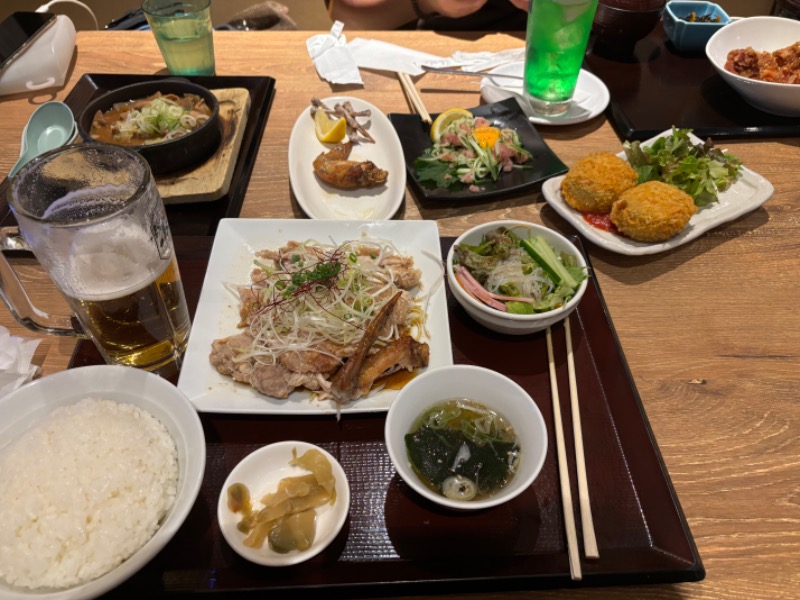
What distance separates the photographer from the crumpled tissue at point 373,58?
2951 mm

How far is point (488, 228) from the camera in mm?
1802

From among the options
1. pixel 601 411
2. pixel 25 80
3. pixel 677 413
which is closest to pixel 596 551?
pixel 601 411

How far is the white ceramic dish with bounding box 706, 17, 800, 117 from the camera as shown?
8.34ft

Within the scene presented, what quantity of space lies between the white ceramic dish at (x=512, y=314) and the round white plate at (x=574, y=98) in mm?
1057

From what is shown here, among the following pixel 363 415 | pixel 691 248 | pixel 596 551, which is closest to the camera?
pixel 596 551

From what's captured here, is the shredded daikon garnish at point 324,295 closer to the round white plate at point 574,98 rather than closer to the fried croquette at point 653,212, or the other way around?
the fried croquette at point 653,212

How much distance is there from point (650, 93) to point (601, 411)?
2.08 meters

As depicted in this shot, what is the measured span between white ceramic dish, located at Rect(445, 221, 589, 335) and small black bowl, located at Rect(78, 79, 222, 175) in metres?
1.17

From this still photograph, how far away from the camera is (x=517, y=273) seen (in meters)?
1.69

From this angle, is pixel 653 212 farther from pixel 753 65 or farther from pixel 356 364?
pixel 753 65

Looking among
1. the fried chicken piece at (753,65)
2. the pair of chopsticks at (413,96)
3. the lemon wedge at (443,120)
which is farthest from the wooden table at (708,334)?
the fried chicken piece at (753,65)

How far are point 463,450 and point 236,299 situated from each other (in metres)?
0.87

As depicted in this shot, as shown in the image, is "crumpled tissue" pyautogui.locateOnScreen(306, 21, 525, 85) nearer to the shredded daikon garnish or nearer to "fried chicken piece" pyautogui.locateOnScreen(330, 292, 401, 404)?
the shredded daikon garnish

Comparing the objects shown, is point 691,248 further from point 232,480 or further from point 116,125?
point 116,125
